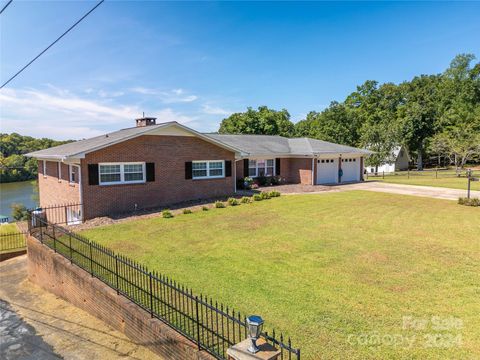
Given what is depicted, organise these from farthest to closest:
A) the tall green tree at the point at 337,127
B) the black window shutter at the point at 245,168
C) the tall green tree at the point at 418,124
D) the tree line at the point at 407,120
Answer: the tall green tree at the point at 337,127 → the tall green tree at the point at 418,124 → the tree line at the point at 407,120 → the black window shutter at the point at 245,168

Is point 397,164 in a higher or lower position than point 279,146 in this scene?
lower

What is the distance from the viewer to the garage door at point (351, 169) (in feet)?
96.2

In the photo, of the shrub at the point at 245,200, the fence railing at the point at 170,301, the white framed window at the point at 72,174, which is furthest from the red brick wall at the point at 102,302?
the shrub at the point at 245,200

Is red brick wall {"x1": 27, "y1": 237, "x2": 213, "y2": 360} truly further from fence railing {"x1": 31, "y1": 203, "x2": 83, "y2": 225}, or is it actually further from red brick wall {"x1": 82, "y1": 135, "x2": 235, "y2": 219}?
red brick wall {"x1": 82, "y1": 135, "x2": 235, "y2": 219}

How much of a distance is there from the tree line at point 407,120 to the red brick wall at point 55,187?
34586mm

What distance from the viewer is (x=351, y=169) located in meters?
29.9

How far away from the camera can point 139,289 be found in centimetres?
677

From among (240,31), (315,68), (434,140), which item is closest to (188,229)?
(240,31)

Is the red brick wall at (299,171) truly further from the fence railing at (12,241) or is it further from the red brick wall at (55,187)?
the fence railing at (12,241)

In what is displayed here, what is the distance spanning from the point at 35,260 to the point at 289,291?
1065cm

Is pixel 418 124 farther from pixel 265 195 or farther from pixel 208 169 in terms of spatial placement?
pixel 208 169

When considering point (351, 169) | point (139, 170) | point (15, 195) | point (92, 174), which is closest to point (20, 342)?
point (92, 174)

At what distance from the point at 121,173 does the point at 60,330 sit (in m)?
9.66

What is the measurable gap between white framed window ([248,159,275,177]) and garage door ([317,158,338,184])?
13.3ft
